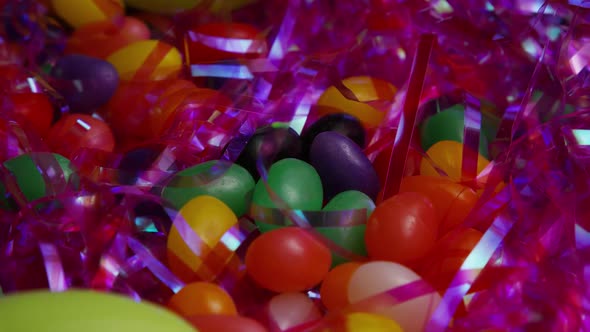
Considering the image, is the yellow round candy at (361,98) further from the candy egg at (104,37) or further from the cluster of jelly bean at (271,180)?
the candy egg at (104,37)

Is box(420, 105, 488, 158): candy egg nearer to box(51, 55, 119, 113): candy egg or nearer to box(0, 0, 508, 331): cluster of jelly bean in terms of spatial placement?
box(0, 0, 508, 331): cluster of jelly bean

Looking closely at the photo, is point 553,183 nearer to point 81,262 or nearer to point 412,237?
point 412,237

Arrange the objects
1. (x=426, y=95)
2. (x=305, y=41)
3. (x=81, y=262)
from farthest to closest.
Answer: (x=305, y=41), (x=426, y=95), (x=81, y=262)

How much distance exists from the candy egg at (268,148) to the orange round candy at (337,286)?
0.59ft

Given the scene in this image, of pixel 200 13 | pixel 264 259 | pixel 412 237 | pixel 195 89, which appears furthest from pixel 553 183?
pixel 200 13

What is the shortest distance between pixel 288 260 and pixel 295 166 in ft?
0.48

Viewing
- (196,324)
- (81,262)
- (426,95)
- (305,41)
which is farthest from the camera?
(305,41)

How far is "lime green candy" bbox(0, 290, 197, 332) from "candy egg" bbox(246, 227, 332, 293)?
17cm

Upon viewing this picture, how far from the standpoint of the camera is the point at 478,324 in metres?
0.64

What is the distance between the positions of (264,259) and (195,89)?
0.39 m

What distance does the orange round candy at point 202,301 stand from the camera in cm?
63

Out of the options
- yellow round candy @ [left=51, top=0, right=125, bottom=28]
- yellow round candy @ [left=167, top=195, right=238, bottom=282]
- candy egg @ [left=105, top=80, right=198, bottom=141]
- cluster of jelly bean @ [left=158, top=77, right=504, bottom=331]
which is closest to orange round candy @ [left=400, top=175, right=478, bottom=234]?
cluster of jelly bean @ [left=158, top=77, right=504, bottom=331]

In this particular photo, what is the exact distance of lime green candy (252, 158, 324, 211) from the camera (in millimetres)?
756

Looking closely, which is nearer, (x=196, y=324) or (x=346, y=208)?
(x=196, y=324)
